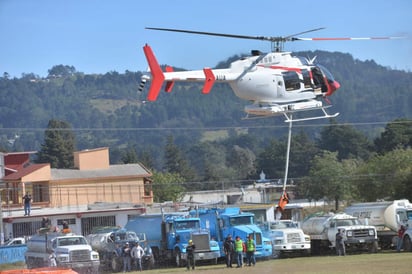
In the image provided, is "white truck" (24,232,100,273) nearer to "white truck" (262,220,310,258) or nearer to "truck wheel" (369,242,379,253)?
"white truck" (262,220,310,258)

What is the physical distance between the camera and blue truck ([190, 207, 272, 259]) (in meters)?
43.2

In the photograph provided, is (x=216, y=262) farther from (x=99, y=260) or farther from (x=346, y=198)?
(x=346, y=198)

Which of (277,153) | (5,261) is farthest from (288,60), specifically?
(277,153)

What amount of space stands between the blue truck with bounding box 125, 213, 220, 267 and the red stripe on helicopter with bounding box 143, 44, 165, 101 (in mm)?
12322

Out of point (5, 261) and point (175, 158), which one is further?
point (175, 158)

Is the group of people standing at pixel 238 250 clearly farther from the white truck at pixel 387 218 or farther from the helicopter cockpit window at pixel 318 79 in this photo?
the white truck at pixel 387 218

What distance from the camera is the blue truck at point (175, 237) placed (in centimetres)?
4244

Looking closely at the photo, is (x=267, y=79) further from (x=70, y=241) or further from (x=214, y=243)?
(x=70, y=241)

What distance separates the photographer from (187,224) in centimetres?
4425

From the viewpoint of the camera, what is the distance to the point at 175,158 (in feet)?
524

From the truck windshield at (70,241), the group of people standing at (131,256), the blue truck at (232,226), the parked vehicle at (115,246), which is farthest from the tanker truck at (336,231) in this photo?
the truck windshield at (70,241)

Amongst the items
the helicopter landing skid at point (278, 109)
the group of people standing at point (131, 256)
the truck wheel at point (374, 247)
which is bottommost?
the truck wheel at point (374, 247)

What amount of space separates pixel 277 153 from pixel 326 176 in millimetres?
49232

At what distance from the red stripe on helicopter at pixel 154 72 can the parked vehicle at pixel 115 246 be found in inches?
503
